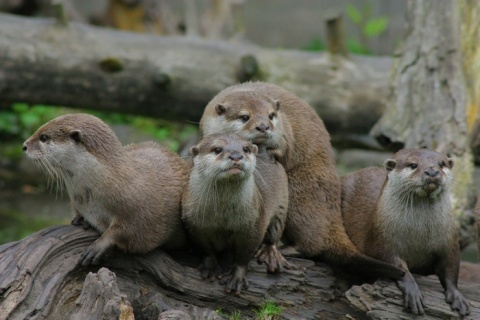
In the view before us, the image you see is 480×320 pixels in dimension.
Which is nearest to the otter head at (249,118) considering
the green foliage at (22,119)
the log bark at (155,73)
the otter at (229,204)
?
the otter at (229,204)

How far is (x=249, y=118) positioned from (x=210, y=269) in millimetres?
986

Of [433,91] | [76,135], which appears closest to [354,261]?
[76,135]

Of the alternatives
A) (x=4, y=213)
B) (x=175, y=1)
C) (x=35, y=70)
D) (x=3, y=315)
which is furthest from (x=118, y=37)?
(x=175, y=1)

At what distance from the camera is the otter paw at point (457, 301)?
420 cm

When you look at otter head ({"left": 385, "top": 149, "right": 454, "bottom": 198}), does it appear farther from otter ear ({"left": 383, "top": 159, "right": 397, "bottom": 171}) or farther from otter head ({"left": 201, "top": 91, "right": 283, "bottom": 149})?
otter head ({"left": 201, "top": 91, "right": 283, "bottom": 149})

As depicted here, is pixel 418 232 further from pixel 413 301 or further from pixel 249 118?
pixel 249 118

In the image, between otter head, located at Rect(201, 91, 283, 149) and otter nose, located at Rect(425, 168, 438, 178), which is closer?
otter nose, located at Rect(425, 168, 438, 178)

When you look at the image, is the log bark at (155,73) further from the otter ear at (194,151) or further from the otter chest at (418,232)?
the otter chest at (418,232)

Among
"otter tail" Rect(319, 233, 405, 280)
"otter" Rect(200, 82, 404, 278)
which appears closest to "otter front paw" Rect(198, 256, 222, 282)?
"otter" Rect(200, 82, 404, 278)

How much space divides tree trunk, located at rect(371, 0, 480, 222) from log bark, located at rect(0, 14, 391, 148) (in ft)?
4.53

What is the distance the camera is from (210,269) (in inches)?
176

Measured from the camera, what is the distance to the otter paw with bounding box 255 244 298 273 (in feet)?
14.8

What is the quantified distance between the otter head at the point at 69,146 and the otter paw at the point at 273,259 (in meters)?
1.12

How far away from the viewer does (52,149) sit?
411 centimetres
